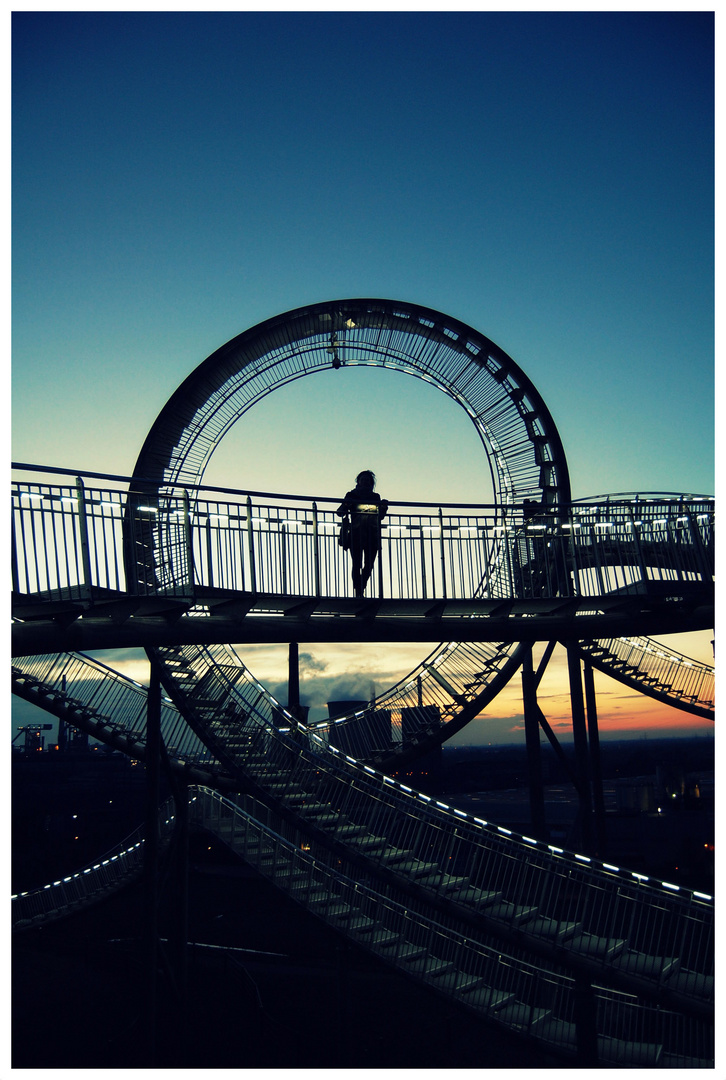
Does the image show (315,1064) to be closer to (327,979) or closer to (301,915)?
(327,979)

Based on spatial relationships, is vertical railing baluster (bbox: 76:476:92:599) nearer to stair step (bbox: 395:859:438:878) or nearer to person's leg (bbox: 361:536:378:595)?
person's leg (bbox: 361:536:378:595)

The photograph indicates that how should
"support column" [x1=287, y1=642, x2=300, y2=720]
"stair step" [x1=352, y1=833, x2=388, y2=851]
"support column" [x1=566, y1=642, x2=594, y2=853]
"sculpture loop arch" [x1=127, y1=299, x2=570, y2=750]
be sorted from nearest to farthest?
"stair step" [x1=352, y1=833, x2=388, y2=851] < "support column" [x1=566, y1=642, x2=594, y2=853] < "sculpture loop arch" [x1=127, y1=299, x2=570, y2=750] < "support column" [x1=287, y1=642, x2=300, y2=720]

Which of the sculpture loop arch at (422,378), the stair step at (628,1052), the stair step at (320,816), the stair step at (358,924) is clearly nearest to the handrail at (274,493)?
the sculpture loop arch at (422,378)

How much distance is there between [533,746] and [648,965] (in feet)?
15.0

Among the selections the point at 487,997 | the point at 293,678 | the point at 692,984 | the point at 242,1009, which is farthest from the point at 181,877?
the point at 692,984

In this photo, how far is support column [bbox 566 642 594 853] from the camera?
45.6ft

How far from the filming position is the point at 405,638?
35.3 ft

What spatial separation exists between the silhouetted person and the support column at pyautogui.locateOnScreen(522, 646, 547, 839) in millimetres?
5210

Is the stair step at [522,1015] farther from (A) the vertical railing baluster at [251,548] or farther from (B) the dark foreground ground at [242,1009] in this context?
(A) the vertical railing baluster at [251,548]

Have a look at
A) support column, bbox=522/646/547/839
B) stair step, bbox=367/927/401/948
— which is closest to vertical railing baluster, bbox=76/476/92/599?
stair step, bbox=367/927/401/948

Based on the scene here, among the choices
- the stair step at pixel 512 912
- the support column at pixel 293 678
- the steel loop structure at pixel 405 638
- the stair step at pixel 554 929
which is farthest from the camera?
the support column at pixel 293 678

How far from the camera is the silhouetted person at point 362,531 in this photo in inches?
421

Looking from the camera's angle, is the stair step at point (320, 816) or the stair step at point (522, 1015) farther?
the stair step at point (320, 816)

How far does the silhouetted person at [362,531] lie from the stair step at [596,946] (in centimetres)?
590
